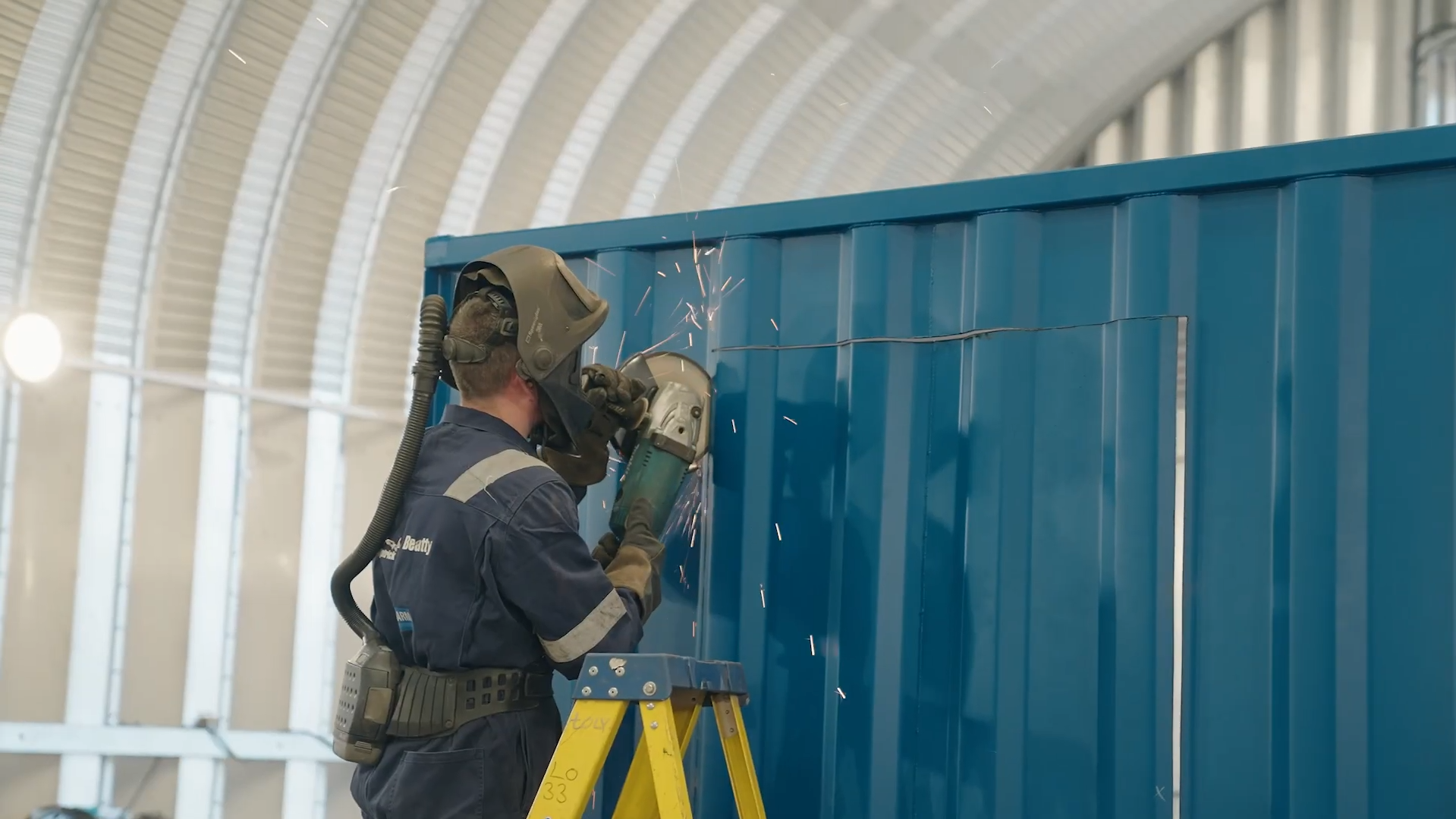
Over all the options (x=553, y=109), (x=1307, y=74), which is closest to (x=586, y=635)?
(x=553, y=109)

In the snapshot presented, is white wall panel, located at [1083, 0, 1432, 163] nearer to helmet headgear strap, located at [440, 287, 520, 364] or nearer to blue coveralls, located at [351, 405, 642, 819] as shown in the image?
helmet headgear strap, located at [440, 287, 520, 364]

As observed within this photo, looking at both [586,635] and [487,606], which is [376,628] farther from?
[586,635]

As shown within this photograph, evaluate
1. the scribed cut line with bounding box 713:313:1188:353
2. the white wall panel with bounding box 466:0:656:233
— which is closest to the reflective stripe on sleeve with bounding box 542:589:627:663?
the scribed cut line with bounding box 713:313:1188:353

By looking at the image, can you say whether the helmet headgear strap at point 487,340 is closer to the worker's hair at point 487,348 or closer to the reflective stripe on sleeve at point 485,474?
the worker's hair at point 487,348

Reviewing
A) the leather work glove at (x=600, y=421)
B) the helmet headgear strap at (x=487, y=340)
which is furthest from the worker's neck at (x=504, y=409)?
the leather work glove at (x=600, y=421)

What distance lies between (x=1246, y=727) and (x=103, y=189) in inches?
214

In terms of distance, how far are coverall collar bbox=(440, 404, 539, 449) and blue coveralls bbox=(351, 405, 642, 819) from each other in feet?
0.28

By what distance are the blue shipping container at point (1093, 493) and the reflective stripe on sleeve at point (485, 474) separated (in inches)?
31.4

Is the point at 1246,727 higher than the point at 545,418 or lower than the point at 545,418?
lower

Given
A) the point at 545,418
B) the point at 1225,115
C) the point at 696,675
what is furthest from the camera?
the point at 1225,115

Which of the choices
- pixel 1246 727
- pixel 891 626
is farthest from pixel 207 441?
pixel 1246 727

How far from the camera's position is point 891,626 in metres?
3.63

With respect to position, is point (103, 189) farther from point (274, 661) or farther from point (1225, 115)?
point (1225, 115)

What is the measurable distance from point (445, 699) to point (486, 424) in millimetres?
685
